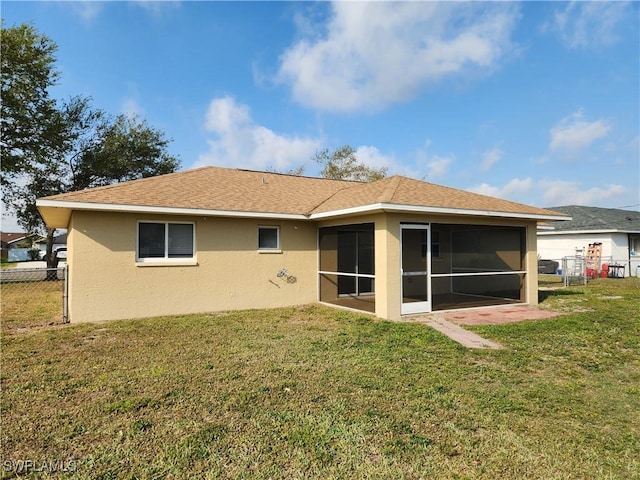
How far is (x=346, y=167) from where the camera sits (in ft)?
121

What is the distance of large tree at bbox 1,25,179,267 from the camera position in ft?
65.5

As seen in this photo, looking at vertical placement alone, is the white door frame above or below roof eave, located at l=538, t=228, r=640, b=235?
below

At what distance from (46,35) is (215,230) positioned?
19.5 meters

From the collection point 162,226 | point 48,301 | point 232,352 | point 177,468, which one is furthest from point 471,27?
point 48,301

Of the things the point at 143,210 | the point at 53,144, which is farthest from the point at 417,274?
the point at 53,144

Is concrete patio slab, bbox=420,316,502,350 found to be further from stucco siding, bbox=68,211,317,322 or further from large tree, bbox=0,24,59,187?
large tree, bbox=0,24,59,187

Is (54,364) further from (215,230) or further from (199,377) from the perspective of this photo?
(215,230)

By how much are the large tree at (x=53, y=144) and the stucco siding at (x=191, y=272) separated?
15.8m

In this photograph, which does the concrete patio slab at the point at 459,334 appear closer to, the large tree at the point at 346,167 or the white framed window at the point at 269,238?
the white framed window at the point at 269,238

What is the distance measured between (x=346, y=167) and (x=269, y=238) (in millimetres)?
26893

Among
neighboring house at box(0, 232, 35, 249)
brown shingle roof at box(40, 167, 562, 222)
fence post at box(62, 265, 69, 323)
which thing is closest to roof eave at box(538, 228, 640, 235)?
brown shingle roof at box(40, 167, 562, 222)

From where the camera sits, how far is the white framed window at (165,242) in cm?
948

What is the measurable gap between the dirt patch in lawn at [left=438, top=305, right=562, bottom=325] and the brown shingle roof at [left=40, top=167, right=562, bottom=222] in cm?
265

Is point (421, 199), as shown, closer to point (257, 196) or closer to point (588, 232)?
point (257, 196)
